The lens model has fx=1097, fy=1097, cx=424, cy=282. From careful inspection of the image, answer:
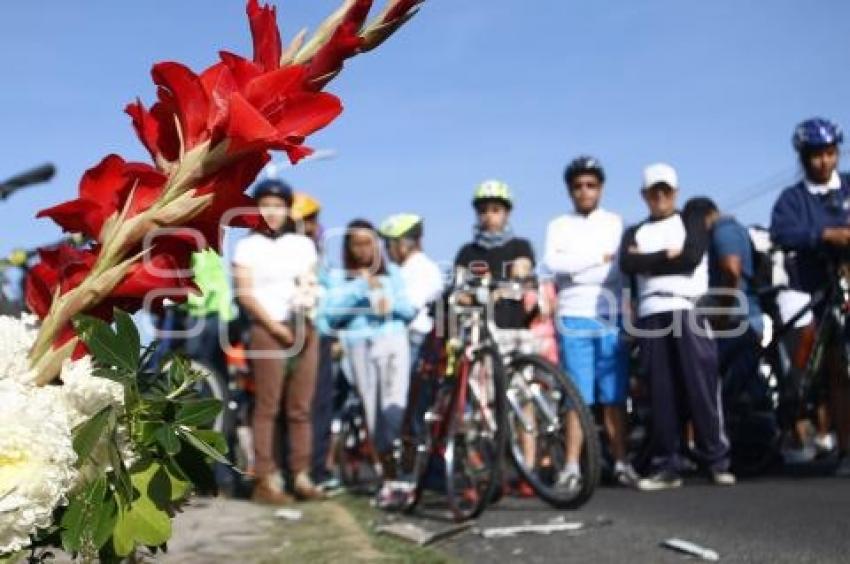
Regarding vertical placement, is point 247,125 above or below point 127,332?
above

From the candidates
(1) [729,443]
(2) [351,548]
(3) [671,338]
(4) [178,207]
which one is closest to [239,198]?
(4) [178,207]

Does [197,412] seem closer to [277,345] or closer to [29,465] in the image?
[29,465]

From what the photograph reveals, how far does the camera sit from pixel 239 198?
112cm

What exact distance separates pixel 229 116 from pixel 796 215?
5663 millimetres

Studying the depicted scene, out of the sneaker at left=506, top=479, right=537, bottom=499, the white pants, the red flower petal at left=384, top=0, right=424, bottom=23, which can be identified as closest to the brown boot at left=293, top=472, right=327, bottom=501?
the white pants

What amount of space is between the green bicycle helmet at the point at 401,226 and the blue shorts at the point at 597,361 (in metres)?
1.33

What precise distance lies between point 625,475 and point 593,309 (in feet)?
3.26

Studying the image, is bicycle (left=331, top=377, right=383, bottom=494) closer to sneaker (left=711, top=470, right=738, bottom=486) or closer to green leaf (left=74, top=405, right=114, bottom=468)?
sneaker (left=711, top=470, right=738, bottom=486)

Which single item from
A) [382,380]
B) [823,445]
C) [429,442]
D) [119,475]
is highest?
[119,475]

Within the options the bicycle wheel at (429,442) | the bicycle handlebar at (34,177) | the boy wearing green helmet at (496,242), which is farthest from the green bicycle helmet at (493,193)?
the bicycle handlebar at (34,177)

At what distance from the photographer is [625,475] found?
642 centimetres

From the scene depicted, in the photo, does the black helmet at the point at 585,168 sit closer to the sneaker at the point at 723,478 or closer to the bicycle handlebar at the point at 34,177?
the sneaker at the point at 723,478

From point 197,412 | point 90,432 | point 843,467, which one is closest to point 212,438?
point 197,412

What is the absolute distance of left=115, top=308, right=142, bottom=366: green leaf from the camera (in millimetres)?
1146
